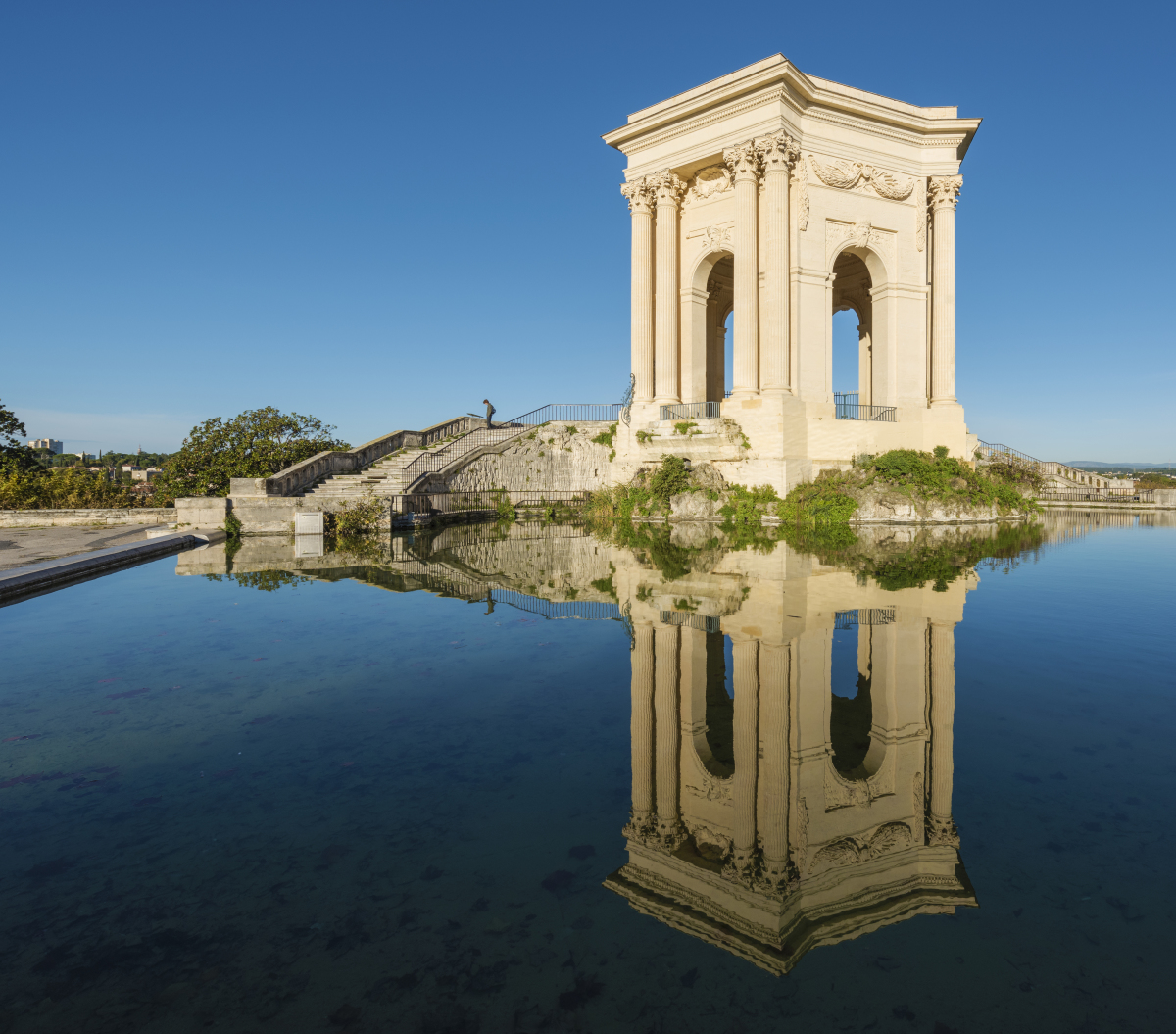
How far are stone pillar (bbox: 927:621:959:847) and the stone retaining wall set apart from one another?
2070cm

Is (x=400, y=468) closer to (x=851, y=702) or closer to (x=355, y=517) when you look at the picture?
(x=355, y=517)

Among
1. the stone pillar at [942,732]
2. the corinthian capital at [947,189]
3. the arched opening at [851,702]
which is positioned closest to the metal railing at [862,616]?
the arched opening at [851,702]

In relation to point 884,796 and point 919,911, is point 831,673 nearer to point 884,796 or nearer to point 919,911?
point 884,796

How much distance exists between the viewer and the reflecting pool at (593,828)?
2.07 meters

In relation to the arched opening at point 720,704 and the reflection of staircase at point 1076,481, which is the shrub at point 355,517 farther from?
the reflection of staircase at point 1076,481

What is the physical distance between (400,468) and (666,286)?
1186cm

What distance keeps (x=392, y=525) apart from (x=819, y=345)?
1486 centimetres

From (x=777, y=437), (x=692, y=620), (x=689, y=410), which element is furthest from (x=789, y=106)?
(x=692, y=620)

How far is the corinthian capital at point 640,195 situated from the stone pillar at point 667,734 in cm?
2134

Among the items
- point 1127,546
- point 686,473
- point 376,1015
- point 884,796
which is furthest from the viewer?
point 686,473

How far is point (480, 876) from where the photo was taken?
263cm

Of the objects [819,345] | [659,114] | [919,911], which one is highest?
[659,114]

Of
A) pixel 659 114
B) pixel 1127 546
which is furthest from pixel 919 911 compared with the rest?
pixel 659 114

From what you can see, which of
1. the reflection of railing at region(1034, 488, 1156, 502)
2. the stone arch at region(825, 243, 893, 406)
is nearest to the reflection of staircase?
the reflection of railing at region(1034, 488, 1156, 502)
